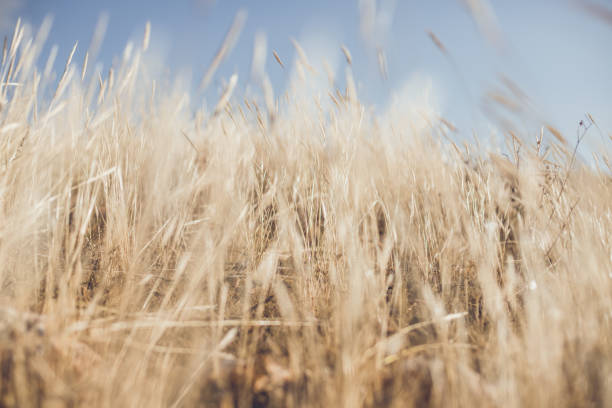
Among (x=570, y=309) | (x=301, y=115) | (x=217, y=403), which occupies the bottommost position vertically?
(x=217, y=403)

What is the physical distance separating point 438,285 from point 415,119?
853 mm

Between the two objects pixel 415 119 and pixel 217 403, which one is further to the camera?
pixel 415 119

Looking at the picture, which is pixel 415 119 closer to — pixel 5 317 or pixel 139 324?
pixel 139 324

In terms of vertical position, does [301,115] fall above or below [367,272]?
above

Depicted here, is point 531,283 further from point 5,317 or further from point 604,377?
point 5,317

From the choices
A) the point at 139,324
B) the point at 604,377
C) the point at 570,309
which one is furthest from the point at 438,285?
the point at 139,324

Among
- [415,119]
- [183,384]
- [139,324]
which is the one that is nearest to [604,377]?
[183,384]

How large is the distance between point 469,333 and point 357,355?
412 mm

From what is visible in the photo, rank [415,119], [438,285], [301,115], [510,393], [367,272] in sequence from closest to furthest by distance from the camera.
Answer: [510,393], [367,272], [438,285], [301,115], [415,119]

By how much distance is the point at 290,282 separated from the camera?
3.75 ft

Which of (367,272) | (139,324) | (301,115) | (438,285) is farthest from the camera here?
(301,115)

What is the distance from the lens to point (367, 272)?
0.83 metres

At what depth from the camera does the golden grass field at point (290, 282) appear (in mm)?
578

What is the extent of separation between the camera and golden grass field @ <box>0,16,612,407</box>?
578 millimetres
